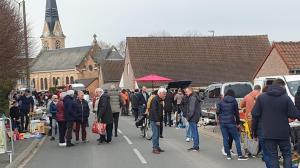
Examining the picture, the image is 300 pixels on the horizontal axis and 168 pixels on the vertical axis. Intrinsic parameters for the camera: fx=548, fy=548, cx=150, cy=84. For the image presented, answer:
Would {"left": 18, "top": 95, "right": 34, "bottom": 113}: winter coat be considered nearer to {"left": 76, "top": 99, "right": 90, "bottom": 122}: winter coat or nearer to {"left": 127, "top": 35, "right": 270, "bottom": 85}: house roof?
{"left": 76, "top": 99, "right": 90, "bottom": 122}: winter coat

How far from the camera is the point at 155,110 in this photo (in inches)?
620

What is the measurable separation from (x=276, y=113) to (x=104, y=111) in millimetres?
9613

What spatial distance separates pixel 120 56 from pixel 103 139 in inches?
3871

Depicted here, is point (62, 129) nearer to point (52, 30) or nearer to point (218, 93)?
point (218, 93)

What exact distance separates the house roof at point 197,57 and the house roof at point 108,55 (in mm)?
49731

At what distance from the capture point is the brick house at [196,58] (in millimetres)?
61062

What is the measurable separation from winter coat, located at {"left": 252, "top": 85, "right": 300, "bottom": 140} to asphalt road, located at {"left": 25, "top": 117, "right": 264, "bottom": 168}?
114 inches

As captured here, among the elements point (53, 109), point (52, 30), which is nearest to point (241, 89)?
point (53, 109)

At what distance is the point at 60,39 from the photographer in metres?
152

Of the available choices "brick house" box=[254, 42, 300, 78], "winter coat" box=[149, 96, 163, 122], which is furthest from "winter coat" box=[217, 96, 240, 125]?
"brick house" box=[254, 42, 300, 78]

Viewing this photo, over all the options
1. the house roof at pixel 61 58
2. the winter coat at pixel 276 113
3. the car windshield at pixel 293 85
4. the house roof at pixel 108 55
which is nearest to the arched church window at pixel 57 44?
the house roof at pixel 61 58

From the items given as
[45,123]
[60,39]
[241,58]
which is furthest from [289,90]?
[60,39]

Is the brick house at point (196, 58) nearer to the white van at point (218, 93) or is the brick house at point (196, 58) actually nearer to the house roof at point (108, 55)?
the white van at point (218, 93)

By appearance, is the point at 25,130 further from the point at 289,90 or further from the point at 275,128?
the point at 275,128
